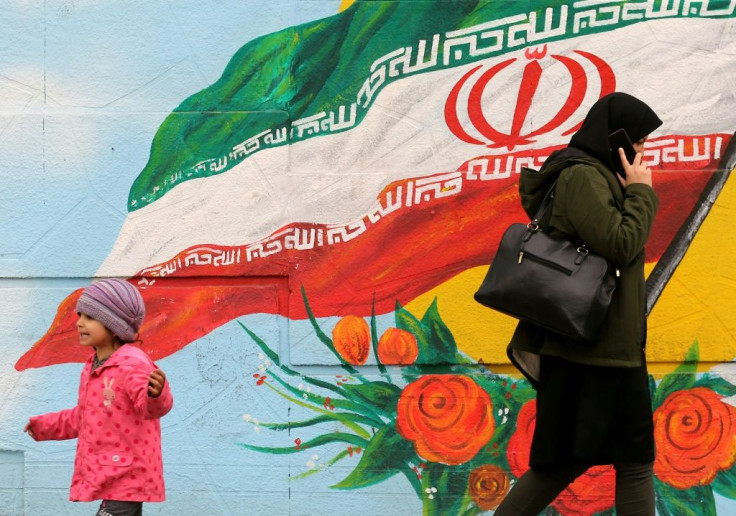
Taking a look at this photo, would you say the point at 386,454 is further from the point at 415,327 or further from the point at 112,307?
the point at 112,307

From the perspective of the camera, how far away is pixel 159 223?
17.2ft

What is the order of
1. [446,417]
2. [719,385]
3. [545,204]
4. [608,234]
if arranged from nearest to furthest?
1. [608,234]
2. [545,204]
3. [719,385]
4. [446,417]

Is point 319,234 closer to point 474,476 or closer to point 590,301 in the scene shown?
point 474,476

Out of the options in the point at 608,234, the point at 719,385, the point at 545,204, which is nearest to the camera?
the point at 608,234

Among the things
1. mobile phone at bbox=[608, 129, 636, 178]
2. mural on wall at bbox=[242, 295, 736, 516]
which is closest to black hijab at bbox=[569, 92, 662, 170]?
mobile phone at bbox=[608, 129, 636, 178]

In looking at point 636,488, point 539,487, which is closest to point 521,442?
point 539,487

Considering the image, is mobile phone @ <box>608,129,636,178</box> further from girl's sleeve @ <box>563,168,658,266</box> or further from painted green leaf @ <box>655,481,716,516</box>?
painted green leaf @ <box>655,481,716,516</box>

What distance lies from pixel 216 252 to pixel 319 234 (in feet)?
1.54

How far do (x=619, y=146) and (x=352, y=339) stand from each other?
1.63 metres

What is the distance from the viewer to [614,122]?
13.2 ft

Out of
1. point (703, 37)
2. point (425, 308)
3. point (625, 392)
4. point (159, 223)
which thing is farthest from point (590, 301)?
point (159, 223)

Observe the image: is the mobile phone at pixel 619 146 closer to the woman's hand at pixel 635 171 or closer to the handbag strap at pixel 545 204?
the woman's hand at pixel 635 171

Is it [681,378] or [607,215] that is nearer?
[607,215]

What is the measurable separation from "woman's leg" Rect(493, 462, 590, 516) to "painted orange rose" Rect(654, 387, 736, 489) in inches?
41.0
